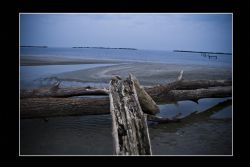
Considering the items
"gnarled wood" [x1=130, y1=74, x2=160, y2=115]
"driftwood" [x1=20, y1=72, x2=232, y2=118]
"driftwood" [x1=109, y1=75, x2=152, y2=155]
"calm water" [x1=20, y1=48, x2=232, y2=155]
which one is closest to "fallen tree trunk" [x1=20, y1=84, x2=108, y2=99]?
"driftwood" [x1=20, y1=72, x2=232, y2=118]

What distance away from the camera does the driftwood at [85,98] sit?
13.5 ft

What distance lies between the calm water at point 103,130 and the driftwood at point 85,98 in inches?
4.3

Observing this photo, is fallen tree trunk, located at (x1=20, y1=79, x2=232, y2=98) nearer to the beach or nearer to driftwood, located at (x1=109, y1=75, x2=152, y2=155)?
the beach

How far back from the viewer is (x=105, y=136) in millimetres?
4125

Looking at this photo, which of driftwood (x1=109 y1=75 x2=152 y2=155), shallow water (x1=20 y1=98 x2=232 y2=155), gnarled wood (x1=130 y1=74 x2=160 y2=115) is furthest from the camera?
gnarled wood (x1=130 y1=74 x2=160 y2=115)

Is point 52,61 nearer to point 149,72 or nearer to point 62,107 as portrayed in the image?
point 62,107

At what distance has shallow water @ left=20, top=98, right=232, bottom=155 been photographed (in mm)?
4027

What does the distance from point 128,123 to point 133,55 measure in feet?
2.97

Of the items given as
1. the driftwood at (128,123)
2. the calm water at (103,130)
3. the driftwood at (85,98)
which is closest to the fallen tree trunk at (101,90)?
the driftwood at (85,98)

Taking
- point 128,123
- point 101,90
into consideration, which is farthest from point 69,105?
point 128,123

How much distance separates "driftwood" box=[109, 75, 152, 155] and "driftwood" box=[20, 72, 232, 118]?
167 millimetres
